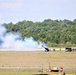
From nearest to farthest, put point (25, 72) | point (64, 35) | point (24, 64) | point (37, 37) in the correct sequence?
point (25, 72) → point (24, 64) → point (37, 37) → point (64, 35)

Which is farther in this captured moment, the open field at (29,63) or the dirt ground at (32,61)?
the dirt ground at (32,61)

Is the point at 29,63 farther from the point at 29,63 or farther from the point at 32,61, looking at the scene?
the point at 32,61

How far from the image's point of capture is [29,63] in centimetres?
7675

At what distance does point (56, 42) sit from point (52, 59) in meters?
75.5

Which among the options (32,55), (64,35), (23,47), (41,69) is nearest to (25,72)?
(41,69)

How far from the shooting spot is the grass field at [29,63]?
6356 cm

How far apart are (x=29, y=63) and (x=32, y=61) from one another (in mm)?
3589

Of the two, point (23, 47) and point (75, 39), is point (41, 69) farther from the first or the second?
point (75, 39)

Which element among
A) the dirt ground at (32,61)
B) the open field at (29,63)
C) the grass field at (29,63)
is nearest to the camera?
the grass field at (29,63)

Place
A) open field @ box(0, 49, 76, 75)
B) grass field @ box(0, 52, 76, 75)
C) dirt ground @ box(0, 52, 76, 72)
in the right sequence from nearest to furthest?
grass field @ box(0, 52, 76, 75) < open field @ box(0, 49, 76, 75) < dirt ground @ box(0, 52, 76, 72)

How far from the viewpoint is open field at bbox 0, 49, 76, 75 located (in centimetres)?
6556

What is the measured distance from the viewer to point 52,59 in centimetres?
8381

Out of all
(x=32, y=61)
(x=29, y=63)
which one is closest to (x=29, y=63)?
(x=29, y=63)

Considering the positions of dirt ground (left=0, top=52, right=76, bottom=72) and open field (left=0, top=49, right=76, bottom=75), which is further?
dirt ground (left=0, top=52, right=76, bottom=72)
